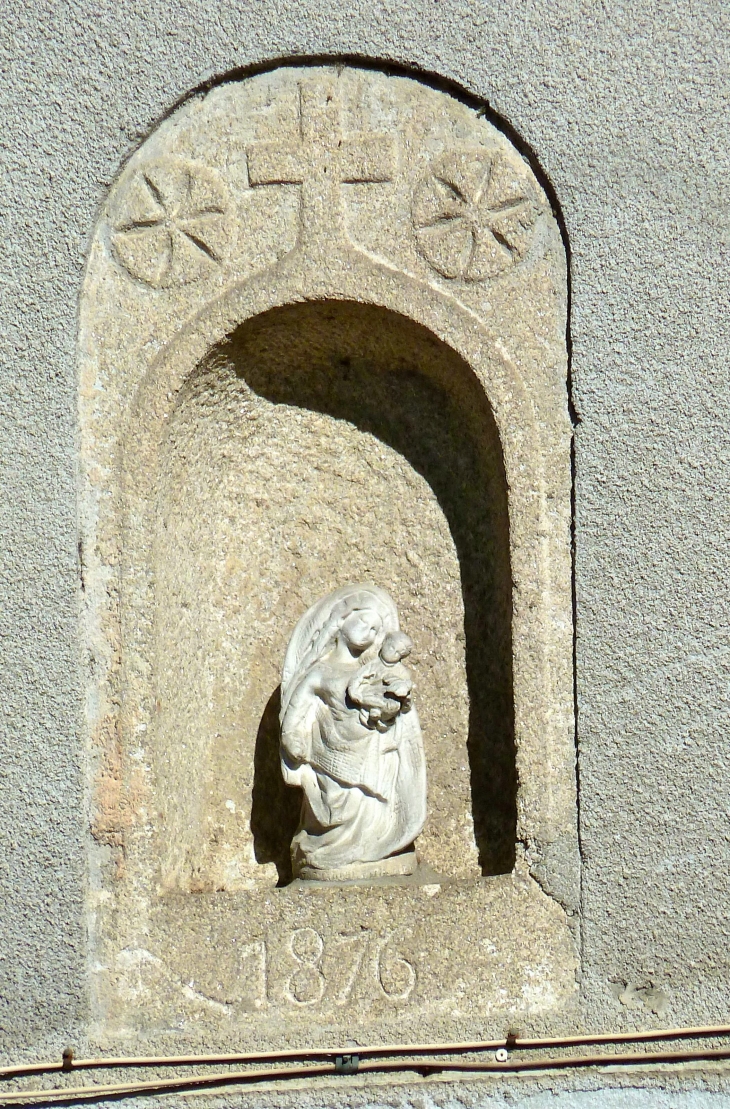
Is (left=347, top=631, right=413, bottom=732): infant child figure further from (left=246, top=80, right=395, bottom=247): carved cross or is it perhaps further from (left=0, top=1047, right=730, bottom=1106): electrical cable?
(left=246, top=80, right=395, bottom=247): carved cross

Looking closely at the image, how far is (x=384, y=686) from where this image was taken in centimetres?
402

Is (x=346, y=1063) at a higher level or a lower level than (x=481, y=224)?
lower

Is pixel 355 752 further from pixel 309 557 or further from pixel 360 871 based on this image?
pixel 309 557

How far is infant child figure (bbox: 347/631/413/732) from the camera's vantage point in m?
4.00

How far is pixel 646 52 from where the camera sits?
3982 millimetres

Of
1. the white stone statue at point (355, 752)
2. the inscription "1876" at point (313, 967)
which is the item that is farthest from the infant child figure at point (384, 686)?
the inscription "1876" at point (313, 967)

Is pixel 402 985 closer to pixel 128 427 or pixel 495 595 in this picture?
pixel 495 595

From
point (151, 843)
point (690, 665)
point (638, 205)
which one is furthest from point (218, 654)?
point (638, 205)

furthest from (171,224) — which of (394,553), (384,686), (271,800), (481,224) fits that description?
(271,800)

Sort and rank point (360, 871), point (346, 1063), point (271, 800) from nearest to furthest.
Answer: point (346, 1063) < point (360, 871) < point (271, 800)

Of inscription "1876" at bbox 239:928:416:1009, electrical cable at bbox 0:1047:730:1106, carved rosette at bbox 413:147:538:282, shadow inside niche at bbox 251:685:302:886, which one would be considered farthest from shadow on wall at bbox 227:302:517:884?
electrical cable at bbox 0:1047:730:1106

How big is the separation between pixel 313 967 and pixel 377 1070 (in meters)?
0.28

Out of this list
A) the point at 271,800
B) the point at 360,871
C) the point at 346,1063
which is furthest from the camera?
the point at 271,800

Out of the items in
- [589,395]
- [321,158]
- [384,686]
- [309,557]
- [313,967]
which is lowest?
[313,967]
